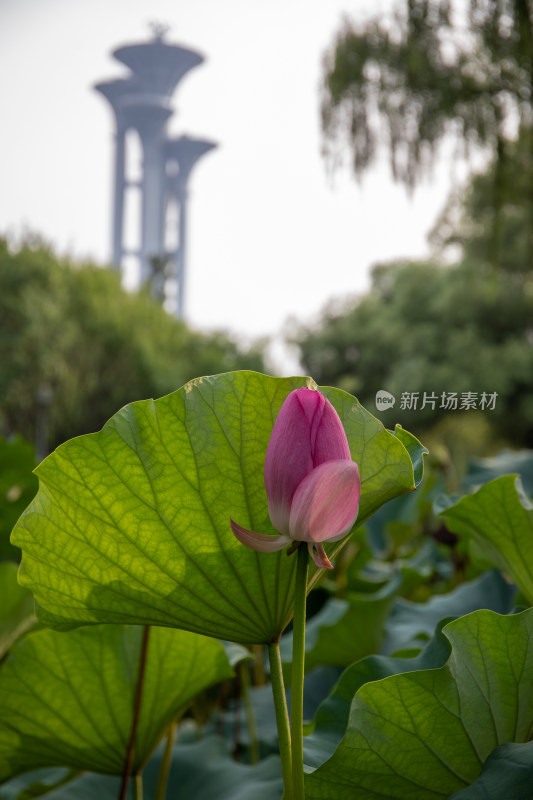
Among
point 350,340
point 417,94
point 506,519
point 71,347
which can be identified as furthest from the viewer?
point 350,340

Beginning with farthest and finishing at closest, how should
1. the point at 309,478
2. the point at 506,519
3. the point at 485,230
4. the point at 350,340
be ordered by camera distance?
the point at 350,340 → the point at 485,230 → the point at 506,519 → the point at 309,478

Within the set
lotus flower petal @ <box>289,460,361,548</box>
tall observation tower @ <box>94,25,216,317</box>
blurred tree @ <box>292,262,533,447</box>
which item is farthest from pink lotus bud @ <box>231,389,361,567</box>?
tall observation tower @ <box>94,25,216,317</box>

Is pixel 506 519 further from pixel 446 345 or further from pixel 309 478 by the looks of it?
pixel 446 345

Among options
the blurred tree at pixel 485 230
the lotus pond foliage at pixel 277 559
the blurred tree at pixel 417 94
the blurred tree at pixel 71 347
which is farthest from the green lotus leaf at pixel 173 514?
the blurred tree at pixel 71 347

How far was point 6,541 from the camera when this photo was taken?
3.24 feet

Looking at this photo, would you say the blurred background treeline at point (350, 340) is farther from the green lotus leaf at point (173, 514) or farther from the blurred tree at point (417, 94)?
the green lotus leaf at point (173, 514)

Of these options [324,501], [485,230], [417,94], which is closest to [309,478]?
[324,501]

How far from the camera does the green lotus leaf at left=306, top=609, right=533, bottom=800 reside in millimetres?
345

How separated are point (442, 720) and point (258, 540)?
130 mm

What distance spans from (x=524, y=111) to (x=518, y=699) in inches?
189

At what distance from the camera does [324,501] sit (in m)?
0.29

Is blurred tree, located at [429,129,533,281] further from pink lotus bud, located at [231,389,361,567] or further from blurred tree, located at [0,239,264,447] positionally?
pink lotus bud, located at [231,389,361,567]

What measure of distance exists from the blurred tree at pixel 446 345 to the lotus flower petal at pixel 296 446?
11848 millimetres

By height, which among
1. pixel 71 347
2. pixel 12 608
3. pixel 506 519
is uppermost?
pixel 506 519
